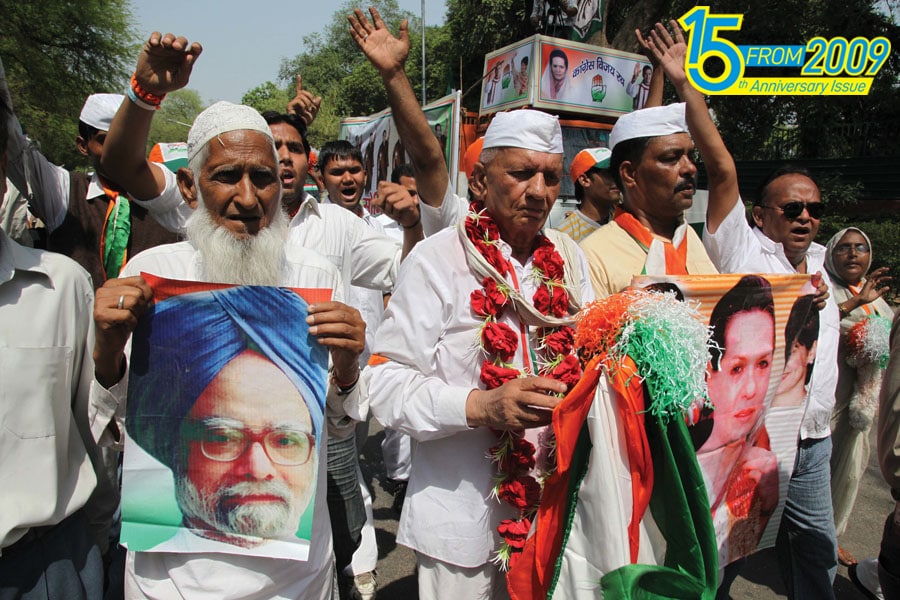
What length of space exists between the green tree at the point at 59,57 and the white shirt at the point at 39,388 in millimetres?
21339

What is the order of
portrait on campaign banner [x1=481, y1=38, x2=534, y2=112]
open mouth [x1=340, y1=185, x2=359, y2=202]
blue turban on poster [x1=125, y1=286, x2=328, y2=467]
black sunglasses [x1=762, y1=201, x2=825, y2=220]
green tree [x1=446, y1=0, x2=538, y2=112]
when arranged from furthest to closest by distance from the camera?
green tree [x1=446, y1=0, x2=538, y2=112] < portrait on campaign banner [x1=481, y1=38, x2=534, y2=112] < open mouth [x1=340, y1=185, x2=359, y2=202] < black sunglasses [x1=762, y1=201, x2=825, y2=220] < blue turban on poster [x1=125, y1=286, x2=328, y2=467]

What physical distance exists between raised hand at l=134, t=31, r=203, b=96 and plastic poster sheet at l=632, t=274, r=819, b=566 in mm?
1571

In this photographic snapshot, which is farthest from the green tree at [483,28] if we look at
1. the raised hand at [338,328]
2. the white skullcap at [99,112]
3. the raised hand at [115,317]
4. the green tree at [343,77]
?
the raised hand at [115,317]

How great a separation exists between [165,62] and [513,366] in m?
1.47

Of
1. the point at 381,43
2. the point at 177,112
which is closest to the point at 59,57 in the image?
the point at 381,43

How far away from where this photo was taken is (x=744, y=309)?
2.06 metres

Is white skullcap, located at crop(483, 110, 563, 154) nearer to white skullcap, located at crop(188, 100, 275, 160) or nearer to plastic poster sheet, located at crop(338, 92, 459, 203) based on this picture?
white skullcap, located at crop(188, 100, 275, 160)

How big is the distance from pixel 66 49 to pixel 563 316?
25.5m

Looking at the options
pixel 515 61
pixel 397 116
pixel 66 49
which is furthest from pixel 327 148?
pixel 66 49

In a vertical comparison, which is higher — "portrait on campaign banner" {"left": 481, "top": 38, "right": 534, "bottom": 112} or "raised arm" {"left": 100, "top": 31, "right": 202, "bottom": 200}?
"portrait on campaign banner" {"left": 481, "top": 38, "right": 534, "bottom": 112}

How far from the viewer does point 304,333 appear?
67.2 inches

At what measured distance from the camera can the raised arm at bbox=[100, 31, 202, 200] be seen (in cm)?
199

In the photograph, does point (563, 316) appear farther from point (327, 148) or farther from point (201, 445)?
point (327, 148)

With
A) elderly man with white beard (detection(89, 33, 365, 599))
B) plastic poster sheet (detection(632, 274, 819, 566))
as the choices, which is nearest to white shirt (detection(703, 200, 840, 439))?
plastic poster sheet (detection(632, 274, 819, 566))
